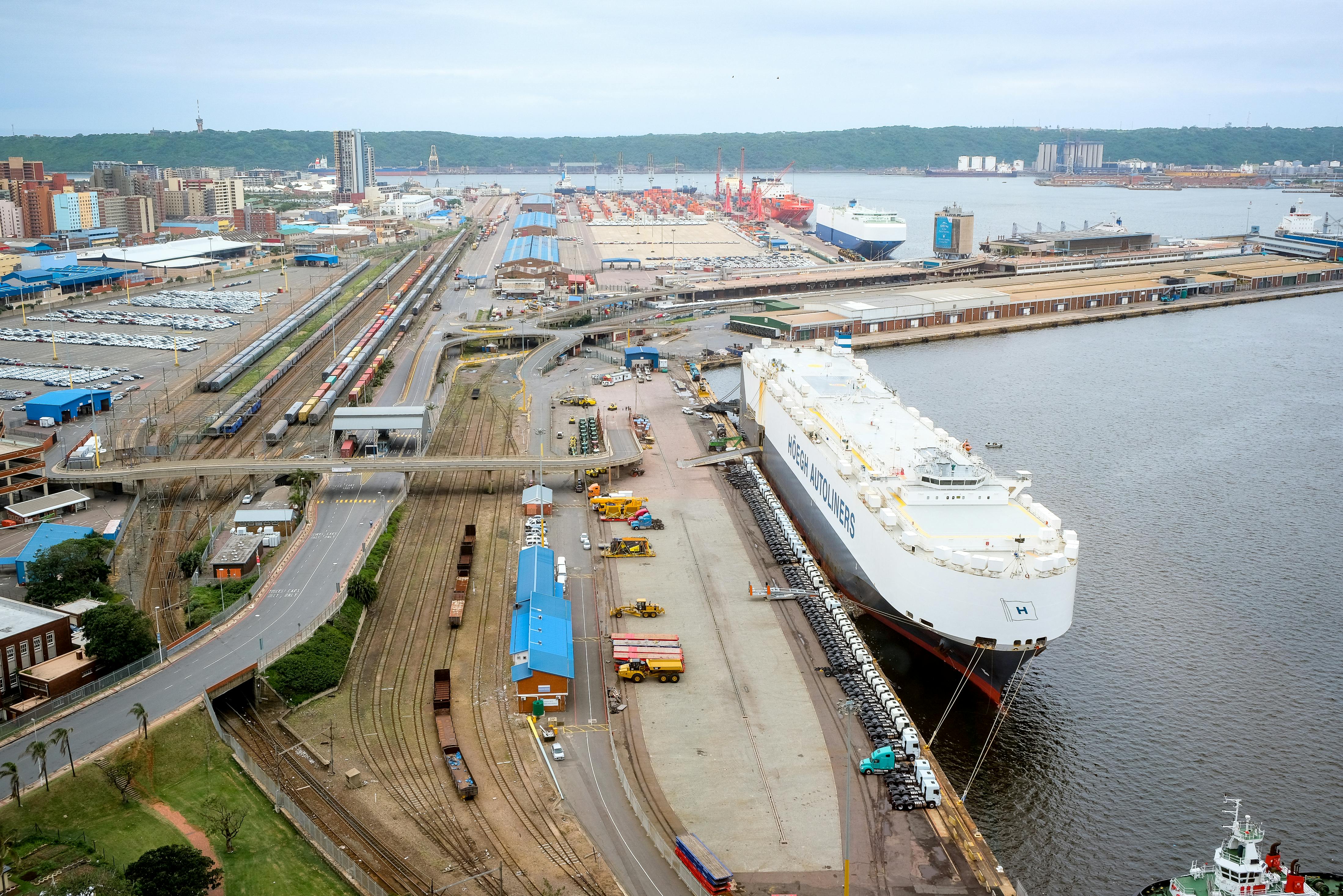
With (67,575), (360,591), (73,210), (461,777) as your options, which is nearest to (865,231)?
(73,210)

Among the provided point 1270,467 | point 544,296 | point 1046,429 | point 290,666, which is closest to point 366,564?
point 290,666

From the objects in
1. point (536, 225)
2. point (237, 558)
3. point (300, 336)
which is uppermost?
point (536, 225)

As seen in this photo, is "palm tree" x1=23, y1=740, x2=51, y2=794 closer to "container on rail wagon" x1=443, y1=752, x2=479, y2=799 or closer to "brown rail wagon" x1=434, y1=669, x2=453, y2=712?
"container on rail wagon" x1=443, y1=752, x2=479, y2=799

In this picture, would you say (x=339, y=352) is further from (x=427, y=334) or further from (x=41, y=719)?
(x=41, y=719)

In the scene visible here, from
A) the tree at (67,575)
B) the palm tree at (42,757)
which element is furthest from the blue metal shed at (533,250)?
the palm tree at (42,757)

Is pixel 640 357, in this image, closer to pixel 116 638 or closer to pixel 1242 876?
pixel 116 638

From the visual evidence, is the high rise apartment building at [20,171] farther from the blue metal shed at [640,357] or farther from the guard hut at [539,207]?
the blue metal shed at [640,357]

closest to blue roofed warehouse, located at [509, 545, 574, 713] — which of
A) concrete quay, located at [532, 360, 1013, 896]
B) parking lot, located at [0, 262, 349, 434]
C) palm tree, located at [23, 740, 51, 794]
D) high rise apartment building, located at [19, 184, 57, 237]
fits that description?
concrete quay, located at [532, 360, 1013, 896]
